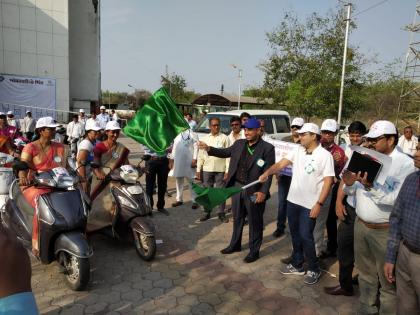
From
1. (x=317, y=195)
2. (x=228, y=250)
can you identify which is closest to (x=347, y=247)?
(x=317, y=195)

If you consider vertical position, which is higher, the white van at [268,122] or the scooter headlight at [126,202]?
the white van at [268,122]

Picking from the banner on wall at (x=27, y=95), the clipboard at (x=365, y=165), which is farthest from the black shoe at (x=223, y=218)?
the banner on wall at (x=27, y=95)

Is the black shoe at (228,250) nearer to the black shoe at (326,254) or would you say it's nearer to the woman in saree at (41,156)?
the black shoe at (326,254)

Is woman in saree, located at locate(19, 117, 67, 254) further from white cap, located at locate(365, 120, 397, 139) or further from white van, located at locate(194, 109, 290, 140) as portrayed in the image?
white van, located at locate(194, 109, 290, 140)

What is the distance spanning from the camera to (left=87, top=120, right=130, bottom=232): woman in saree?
4785mm

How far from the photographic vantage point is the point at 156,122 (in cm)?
498

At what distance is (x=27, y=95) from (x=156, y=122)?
1925 centimetres

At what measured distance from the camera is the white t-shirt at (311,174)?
388 cm

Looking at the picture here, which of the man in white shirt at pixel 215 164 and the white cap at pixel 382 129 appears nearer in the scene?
the white cap at pixel 382 129

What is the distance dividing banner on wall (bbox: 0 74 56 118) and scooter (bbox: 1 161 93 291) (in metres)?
18.1

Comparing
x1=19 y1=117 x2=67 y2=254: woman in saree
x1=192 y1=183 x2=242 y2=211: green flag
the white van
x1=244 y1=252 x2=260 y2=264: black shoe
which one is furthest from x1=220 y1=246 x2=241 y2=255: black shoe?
the white van

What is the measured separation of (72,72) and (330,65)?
1815 cm

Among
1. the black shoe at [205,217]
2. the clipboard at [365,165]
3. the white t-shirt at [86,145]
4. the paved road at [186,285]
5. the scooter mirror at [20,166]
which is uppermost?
the clipboard at [365,165]

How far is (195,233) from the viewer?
18.7 ft
